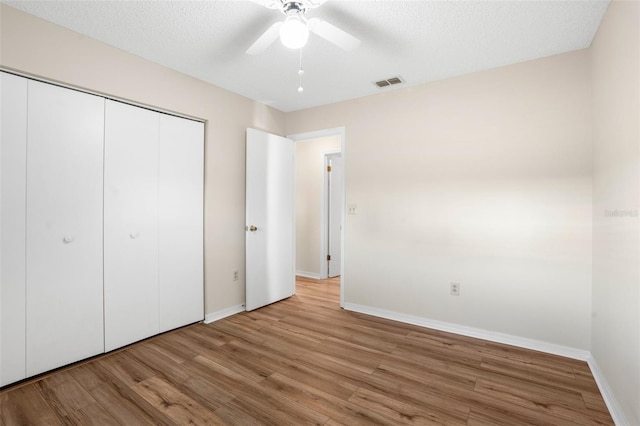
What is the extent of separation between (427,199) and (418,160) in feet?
1.36

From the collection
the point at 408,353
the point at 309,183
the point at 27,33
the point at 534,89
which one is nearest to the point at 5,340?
the point at 27,33

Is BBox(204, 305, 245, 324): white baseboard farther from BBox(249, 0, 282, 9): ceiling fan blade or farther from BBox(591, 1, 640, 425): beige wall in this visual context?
BBox(591, 1, 640, 425): beige wall

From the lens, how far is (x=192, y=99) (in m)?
3.00

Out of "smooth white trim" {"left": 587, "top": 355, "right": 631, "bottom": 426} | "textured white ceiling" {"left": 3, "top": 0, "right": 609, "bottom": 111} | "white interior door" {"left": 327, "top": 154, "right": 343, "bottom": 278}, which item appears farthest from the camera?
"white interior door" {"left": 327, "top": 154, "right": 343, "bottom": 278}

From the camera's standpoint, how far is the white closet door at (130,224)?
96.7 inches

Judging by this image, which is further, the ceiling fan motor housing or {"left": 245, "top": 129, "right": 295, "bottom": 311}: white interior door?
{"left": 245, "top": 129, "right": 295, "bottom": 311}: white interior door

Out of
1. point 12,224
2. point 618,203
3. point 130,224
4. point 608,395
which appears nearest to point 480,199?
point 618,203

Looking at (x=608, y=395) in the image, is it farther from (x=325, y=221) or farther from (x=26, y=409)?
(x=325, y=221)

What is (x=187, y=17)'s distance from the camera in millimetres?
2051

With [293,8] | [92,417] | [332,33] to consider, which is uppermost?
[293,8]

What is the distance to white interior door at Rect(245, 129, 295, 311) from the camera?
3.51 m

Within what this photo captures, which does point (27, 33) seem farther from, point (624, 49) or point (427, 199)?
point (624, 49)

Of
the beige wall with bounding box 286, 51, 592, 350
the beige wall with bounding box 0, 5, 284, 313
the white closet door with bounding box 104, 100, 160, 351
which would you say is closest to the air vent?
the beige wall with bounding box 286, 51, 592, 350

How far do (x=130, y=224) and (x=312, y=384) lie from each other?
1.96 metres
